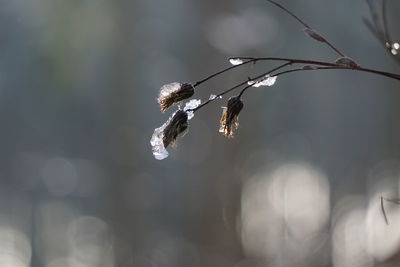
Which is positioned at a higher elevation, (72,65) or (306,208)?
(72,65)

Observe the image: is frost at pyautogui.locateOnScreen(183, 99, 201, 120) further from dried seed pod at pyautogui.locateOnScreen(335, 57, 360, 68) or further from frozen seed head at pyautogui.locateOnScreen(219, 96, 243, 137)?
dried seed pod at pyautogui.locateOnScreen(335, 57, 360, 68)

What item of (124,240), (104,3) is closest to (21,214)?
(124,240)

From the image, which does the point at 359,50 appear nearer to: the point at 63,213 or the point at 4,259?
the point at 63,213

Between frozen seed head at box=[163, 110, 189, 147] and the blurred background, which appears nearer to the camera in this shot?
frozen seed head at box=[163, 110, 189, 147]

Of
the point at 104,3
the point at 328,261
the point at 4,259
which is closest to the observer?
the point at 328,261

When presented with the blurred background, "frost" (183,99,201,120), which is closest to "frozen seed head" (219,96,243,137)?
"frost" (183,99,201,120)

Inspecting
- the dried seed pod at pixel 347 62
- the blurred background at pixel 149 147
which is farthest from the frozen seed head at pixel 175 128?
the blurred background at pixel 149 147

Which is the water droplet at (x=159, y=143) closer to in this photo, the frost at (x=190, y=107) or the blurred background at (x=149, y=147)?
the frost at (x=190, y=107)

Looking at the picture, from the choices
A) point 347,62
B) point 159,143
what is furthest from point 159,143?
point 347,62
